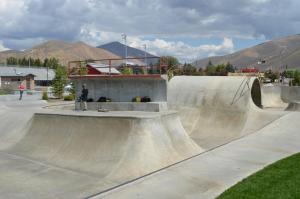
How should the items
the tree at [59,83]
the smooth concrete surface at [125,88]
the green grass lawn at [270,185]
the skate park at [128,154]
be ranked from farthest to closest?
the tree at [59,83]
the smooth concrete surface at [125,88]
the skate park at [128,154]
the green grass lawn at [270,185]

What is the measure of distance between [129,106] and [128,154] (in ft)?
22.8

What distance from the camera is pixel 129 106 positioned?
65.5 feet

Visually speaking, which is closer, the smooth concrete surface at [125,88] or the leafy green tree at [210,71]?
the smooth concrete surface at [125,88]

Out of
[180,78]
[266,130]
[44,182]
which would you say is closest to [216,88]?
[180,78]

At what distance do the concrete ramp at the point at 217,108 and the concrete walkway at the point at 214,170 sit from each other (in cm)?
483

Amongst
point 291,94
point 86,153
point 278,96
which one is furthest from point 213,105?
point 291,94

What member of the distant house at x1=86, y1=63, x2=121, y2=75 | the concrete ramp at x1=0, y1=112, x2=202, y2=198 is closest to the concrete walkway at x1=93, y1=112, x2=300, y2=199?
Answer: the concrete ramp at x1=0, y1=112, x2=202, y2=198

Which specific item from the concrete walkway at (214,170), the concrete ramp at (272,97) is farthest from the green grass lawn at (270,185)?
the concrete ramp at (272,97)

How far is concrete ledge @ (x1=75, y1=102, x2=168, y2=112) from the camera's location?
1917 centimetres

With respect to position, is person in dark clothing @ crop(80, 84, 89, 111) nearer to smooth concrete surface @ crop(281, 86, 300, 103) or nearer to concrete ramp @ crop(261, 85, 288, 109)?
concrete ramp @ crop(261, 85, 288, 109)

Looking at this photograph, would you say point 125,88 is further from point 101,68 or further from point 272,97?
point 272,97

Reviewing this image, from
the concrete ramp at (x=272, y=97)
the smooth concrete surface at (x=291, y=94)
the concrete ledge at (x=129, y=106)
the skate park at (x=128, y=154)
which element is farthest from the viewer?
the smooth concrete surface at (x=291, y=94)

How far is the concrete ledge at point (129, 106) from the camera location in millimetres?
19172

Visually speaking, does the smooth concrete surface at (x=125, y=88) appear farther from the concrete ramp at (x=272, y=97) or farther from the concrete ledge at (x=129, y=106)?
the concrete ramp at (x=272, y=97)
